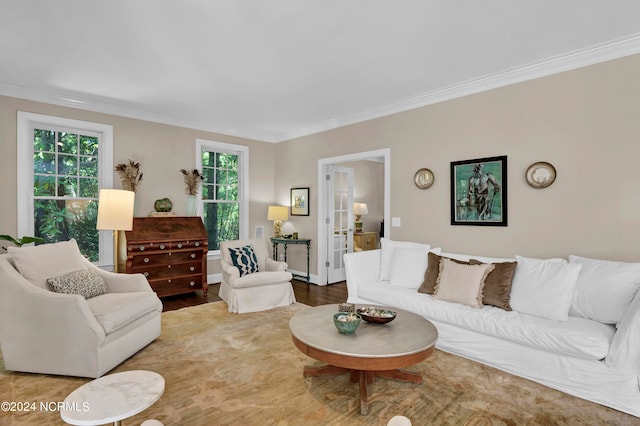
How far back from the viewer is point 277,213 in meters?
5.99

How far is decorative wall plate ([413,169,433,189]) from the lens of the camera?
417 centimetres

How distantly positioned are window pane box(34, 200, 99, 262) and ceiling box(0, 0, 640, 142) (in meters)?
1.29

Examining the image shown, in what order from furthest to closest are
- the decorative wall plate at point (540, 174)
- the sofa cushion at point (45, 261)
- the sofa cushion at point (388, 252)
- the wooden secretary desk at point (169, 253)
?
the wooden secretary desk at point (169, 253), the sofa cushion at point (388, 252), the decorative wall plate at point (540, 174), the sofa cushion at point (45, 261)

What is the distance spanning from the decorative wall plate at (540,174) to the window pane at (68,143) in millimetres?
5449

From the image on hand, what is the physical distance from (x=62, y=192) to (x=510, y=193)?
5386 mm

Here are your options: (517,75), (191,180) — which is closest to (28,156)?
(191,180)

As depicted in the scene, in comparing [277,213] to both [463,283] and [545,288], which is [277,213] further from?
[545,288]

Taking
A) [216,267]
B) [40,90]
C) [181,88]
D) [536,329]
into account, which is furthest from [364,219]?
[40,90]

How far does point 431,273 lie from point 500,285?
66cm

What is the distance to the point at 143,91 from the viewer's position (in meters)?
4.10

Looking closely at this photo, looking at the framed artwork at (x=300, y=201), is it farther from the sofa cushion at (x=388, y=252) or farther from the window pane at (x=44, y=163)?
the window pane at (x=44, y=163)

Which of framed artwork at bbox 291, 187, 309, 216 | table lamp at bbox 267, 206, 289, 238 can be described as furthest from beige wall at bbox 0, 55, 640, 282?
table lamp at bbox 267, 206, 289, 238

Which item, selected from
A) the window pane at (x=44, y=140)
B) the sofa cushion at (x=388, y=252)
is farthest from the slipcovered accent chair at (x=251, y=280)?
the window pane at (x=44, y=140)

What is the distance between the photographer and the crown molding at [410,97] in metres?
2.98
